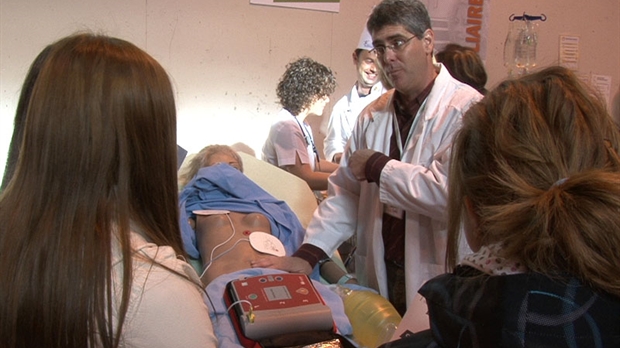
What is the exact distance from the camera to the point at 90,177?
85 cm

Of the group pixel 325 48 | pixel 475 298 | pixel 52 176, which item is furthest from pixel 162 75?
pixel 325 48

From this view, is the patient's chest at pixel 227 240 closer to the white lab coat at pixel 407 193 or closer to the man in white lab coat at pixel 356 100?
the white lab coat at pixel 407 193

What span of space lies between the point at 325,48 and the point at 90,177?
3.38m

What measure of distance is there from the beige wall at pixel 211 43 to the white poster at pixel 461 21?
111 mm

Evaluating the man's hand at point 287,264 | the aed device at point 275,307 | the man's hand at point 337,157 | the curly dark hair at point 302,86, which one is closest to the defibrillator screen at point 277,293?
the aed device at point 275,307

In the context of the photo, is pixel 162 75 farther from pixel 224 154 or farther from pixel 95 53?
pixel 224 154

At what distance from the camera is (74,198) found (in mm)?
847

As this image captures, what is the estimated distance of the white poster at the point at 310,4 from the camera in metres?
3.87

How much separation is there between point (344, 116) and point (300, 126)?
1.36 ft

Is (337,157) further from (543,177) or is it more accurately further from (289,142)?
(543,177)

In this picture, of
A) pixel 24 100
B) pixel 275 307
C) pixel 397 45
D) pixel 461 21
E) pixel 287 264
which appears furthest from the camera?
pixel 461 21

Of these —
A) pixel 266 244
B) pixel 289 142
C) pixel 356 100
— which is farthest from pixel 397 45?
pixel 356 100

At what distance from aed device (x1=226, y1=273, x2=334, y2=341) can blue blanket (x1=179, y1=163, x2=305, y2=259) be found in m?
0.97

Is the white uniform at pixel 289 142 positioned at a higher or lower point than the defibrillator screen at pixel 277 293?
higher
